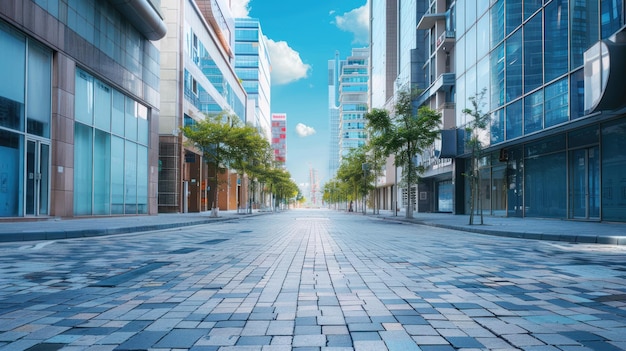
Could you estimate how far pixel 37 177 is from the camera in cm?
1895

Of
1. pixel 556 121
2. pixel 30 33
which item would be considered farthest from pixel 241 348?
pixel 556 121

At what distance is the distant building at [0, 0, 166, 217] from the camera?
17.5 m

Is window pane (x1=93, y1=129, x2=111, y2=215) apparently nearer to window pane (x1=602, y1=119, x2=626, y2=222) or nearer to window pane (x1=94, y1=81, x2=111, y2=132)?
window pane (x1=94, y1=81, x2=111, y2=132)

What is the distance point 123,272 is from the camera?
6.80 meters

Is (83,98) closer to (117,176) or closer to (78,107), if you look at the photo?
(78,107)

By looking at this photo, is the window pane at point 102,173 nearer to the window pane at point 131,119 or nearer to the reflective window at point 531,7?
the window pane at point 131,119

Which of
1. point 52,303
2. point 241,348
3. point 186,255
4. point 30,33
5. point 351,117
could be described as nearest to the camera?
point 241,348

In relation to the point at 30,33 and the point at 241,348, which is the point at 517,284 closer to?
the point at 241,348

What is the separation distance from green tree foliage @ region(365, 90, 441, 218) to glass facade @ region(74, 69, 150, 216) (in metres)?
15.2

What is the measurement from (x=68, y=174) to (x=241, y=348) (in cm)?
2048

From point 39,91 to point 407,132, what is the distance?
1940 centimetres

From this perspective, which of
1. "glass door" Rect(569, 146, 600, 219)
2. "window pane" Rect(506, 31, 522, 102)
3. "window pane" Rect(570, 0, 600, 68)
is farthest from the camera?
"window pane" Rect(506, 31, 522, 102)

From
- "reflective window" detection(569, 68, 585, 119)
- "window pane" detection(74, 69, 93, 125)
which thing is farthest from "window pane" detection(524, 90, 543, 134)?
"window pane" detection(74, 69, 93, 125)

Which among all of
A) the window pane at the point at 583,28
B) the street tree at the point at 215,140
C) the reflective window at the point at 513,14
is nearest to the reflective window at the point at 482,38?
the reflective window at the point at 513,14
